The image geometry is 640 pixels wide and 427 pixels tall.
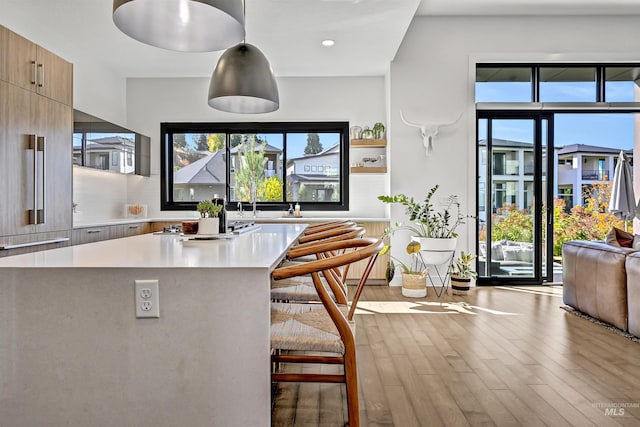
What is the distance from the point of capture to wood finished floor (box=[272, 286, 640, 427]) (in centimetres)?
194

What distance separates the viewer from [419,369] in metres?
2.51

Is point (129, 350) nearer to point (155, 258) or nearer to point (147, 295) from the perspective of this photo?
point (147, 295)

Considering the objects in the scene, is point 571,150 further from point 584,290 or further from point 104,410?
point 104,410

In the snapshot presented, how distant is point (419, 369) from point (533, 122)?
4001mm

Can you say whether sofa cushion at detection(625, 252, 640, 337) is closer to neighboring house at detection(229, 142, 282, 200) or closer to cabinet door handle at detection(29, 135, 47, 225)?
neighboring house at detection(229, 142, 282, 200)

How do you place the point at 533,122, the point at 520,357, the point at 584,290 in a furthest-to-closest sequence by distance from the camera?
1. the point at 533,122
2. the point at 584,290
3. the point at 520,357

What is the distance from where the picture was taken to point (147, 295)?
1.21m

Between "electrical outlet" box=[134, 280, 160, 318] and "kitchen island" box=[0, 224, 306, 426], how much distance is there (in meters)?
0.01

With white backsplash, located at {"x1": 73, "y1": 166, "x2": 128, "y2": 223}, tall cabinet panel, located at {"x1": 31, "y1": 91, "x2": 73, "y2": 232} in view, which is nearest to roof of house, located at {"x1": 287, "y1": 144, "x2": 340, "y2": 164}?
white backsplash, located at {"x1": 73, "y1": 166, "x2": 128, "y2": 223}

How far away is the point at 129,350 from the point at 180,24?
1439 millimetres

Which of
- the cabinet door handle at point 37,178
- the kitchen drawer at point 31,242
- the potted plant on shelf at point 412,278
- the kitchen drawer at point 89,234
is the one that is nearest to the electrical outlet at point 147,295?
the kitchen drawer at point 31,242

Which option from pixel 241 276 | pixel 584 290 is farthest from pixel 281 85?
pixel 241 276

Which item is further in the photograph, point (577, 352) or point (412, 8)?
point (412, 8)

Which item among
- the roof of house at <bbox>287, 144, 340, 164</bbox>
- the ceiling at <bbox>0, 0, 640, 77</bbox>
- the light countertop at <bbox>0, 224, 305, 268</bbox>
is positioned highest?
the ceiling at <bbox>0, 0, 640, 77</bbox>
